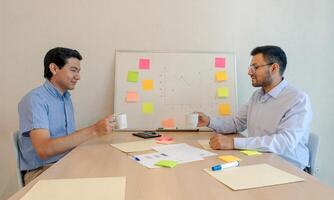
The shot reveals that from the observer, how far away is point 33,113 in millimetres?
A: 1657

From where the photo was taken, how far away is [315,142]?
180cm

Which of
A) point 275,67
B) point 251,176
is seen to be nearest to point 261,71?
point 275,67

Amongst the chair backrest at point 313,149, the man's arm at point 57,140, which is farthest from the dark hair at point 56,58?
the chair backrest at point 313,149

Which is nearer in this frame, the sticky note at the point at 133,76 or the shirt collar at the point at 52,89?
the shirt collar at the point at 52,89

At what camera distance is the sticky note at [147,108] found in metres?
2.43

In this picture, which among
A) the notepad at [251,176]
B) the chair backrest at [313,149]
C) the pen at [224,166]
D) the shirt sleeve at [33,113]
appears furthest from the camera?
the chair backrest at [313,149]

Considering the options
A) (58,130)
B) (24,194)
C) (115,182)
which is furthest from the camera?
(58,130)

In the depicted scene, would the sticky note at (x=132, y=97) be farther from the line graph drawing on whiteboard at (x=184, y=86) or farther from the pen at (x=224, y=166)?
the pen at (x=224, y=166)

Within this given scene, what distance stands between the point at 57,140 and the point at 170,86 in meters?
1.09

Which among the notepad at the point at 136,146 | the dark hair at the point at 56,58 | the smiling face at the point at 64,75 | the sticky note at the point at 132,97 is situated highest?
the dark hair at the point at 56,58

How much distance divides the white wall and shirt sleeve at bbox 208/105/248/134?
1.36 feet

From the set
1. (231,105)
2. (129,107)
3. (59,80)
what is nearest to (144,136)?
(129,107)

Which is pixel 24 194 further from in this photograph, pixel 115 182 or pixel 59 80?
pixel 59 80

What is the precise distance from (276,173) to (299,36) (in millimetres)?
1708
